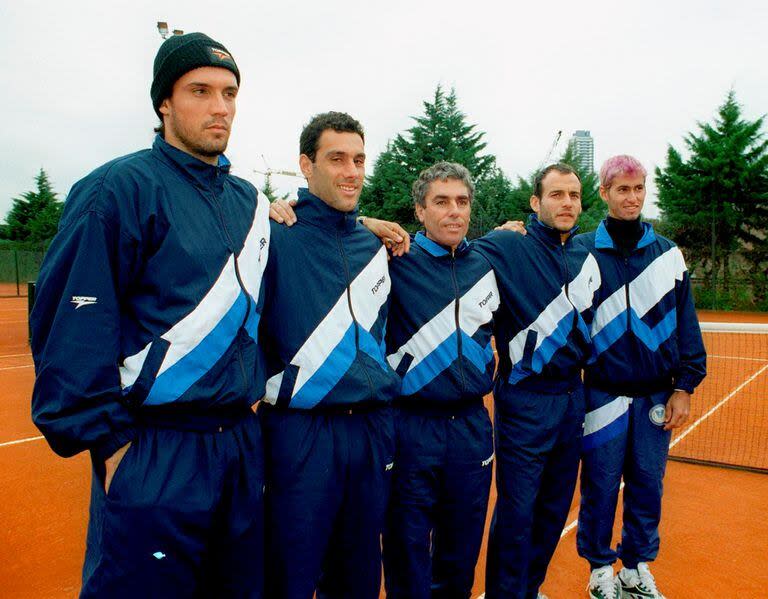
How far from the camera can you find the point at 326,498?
248 centimetres

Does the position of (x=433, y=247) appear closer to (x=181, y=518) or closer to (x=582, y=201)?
(x=181, y=518)

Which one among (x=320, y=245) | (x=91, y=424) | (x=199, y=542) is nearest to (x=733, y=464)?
(x=320, y=245)

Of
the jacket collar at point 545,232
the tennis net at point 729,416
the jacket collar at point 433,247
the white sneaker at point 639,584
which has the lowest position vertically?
the tennis net at point 729,416

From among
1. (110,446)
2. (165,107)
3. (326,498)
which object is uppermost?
(165,107)

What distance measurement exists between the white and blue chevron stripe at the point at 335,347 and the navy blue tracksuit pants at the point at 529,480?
101 centimetres

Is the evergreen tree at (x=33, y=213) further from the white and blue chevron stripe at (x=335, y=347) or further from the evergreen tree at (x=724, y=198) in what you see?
the white and blue chevron stripe at (x=335, y=347)

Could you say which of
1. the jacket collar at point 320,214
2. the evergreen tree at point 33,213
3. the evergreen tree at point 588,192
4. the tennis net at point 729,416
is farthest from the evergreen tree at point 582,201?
the evergreen tree at point 33,213

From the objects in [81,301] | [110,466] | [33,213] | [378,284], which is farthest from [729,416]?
[33,213]

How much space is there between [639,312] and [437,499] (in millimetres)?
1729

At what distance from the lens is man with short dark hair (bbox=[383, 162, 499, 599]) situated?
2951 millimetres

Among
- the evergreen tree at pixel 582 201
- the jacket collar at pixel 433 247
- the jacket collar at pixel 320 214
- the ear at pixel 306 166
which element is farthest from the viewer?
the evergreen tree at pixel 582 201

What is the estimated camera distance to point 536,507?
3449mm

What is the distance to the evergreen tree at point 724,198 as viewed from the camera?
24016 millimetres

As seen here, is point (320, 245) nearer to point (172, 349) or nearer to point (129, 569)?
point (172, 349)
